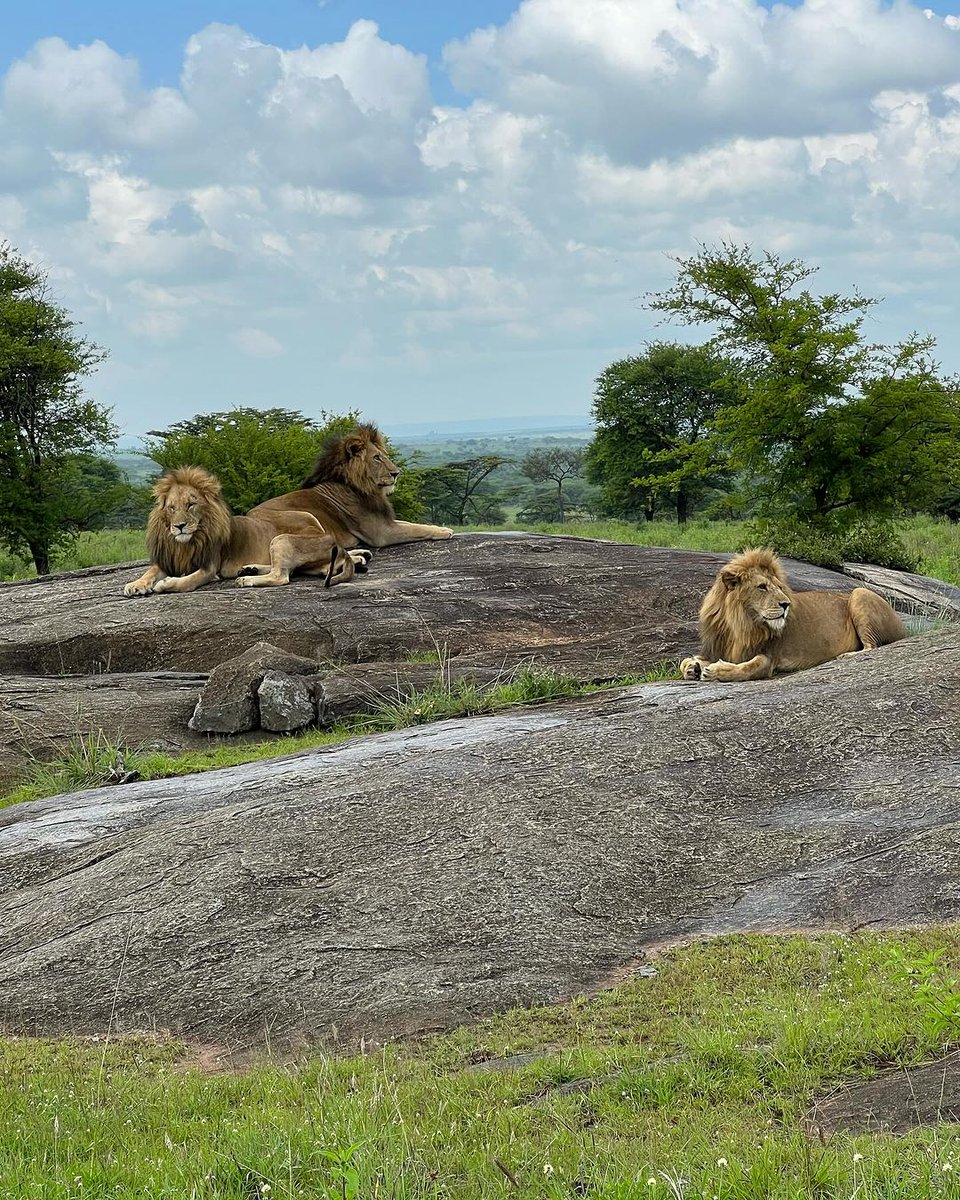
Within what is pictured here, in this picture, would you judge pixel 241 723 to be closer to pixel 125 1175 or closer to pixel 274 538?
pixel 274 538

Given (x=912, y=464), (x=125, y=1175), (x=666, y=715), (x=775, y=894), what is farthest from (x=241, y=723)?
(x=912, y=464)

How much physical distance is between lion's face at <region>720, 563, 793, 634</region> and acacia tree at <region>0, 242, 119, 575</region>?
2431 cm

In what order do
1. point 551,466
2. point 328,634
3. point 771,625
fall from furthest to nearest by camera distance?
point 551,466
point 328,634
point 771,625

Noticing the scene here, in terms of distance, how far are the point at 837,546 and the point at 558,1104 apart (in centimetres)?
1710

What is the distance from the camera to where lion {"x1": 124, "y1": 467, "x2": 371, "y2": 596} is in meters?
16.0

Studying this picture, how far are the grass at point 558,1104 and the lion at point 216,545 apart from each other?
9.76m

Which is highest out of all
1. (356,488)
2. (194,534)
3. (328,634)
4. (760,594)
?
(356,488)

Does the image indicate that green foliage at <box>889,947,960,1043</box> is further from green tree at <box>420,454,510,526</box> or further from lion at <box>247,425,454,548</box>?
green tree at <box>420,454,510,526</box>

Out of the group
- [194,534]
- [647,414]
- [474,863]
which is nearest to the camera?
[474,863]

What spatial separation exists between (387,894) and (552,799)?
146 centimetres

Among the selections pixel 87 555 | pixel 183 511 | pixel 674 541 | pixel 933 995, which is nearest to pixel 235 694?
pixel 183 511

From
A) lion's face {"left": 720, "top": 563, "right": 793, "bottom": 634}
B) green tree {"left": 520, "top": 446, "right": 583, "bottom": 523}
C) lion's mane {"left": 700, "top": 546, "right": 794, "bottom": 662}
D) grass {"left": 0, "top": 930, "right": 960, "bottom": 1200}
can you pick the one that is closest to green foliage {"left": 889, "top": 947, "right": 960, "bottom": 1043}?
grass {"left": 0, "top": 930, "right": 960, "bottom": 1200}

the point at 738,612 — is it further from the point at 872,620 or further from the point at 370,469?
the point at 370,469

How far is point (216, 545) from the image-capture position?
53.8 feet
